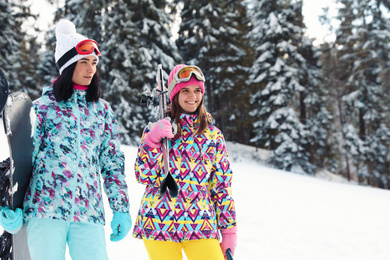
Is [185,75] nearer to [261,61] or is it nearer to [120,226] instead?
[120,226]

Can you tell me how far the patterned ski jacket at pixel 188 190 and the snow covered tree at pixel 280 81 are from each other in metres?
15.9

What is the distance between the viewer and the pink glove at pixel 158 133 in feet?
6.98

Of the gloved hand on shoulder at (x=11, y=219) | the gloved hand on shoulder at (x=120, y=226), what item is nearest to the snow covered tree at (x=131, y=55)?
the gloved hand on shoulder at (x=120, y=226)

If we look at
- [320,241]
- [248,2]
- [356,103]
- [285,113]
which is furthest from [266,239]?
[248,2]

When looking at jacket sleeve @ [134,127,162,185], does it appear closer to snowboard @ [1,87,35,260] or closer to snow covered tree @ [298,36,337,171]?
snowboard @ [1,87,35,260]

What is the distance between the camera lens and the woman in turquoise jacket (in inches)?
76.2

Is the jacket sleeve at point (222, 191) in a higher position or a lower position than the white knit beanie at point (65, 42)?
lower

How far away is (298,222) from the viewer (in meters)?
6.98

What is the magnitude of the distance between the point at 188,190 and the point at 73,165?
74 centimetres

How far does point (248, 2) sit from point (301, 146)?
29.5 feet

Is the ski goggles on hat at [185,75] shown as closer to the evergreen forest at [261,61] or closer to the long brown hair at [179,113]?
the long brown hair at [179,113]

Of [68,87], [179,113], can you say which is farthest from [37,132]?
[179,113]

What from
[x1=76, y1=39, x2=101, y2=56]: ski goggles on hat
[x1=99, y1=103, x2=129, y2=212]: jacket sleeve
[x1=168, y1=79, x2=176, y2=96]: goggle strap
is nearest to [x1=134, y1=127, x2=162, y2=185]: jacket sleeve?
[x1=99, y1=103, x2=129, y2=212]: jacket sleeve

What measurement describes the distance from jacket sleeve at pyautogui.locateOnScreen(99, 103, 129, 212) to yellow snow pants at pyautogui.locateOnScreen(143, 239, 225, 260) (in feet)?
1.06
